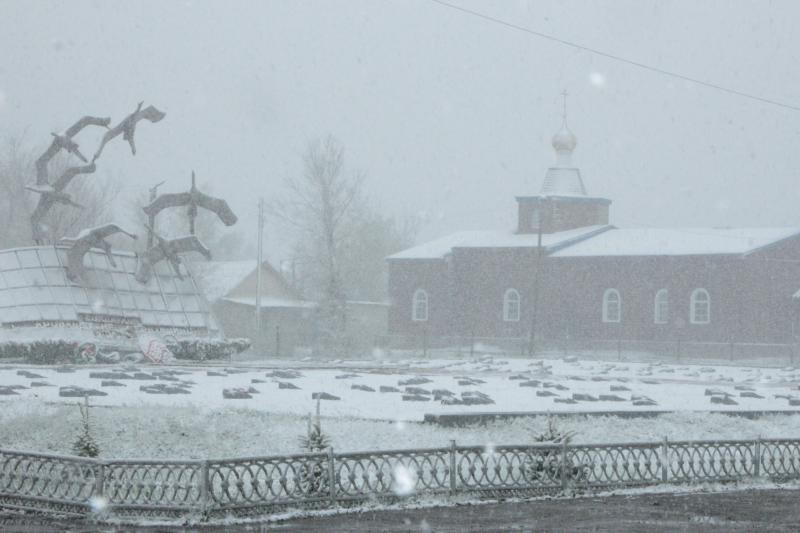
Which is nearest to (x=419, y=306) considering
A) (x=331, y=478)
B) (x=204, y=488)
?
(x=331, y=478)

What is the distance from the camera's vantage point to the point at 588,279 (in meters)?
53.7

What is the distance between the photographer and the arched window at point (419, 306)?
2338 inches

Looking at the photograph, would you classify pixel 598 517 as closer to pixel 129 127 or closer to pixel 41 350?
pixel 41 350

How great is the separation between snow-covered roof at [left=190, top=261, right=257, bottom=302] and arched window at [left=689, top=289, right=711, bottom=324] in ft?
84.2

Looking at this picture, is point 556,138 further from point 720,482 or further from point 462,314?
point 720,482

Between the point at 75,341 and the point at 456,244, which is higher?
the point at 456,244

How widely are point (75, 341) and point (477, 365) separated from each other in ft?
39.3

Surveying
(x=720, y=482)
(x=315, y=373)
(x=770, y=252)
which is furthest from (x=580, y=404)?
(x=770, y=252)

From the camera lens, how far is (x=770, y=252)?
49.7 metres

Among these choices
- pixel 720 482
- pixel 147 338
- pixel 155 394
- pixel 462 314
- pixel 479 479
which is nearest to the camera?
pixel 479 479

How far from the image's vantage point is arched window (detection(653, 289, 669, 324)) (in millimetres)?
51844

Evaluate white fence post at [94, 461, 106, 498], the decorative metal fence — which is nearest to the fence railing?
the decorative metal fence

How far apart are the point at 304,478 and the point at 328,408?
595 cm

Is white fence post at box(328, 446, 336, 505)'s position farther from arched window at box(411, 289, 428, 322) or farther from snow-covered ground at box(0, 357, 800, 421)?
arched window at box(411, 289, 428, 322)
